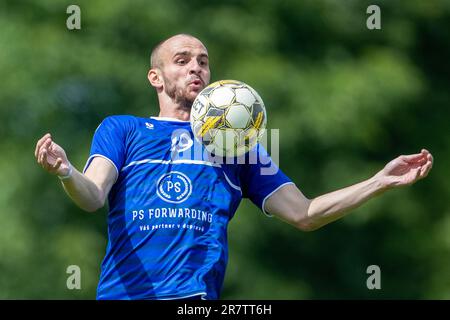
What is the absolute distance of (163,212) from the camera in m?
8.54

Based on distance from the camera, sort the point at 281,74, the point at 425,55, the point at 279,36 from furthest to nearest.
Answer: the point at 425,55 → the point at 279,36 → the point at 281,74

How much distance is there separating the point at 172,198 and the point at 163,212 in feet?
0.37

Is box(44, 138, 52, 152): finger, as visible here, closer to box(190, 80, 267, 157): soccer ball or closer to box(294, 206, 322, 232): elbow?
box(190, 80, 267, 157): soccer ball

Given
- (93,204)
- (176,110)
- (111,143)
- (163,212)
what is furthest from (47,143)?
(176,110)

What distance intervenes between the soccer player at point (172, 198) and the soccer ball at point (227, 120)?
0.19 meters

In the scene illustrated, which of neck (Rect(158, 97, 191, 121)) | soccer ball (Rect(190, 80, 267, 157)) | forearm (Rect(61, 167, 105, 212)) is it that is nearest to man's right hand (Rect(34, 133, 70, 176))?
forearm (Rect(61, 167, 105, 212))

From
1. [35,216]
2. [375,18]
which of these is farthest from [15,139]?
[375,18]

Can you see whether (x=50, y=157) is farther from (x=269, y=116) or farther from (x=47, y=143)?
(x=269, y=116)

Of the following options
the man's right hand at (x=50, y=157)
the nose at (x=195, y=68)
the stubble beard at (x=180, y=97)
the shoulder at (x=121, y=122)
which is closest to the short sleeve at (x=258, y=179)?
the stubble beard at (x=180, y=97)

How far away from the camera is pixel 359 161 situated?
53.5ft

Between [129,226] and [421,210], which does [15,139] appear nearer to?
[421,210]

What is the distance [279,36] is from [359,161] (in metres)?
1.82

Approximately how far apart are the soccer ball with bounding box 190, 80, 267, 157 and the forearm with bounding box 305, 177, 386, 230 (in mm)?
608

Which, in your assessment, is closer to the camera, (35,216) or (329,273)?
(35,216)
